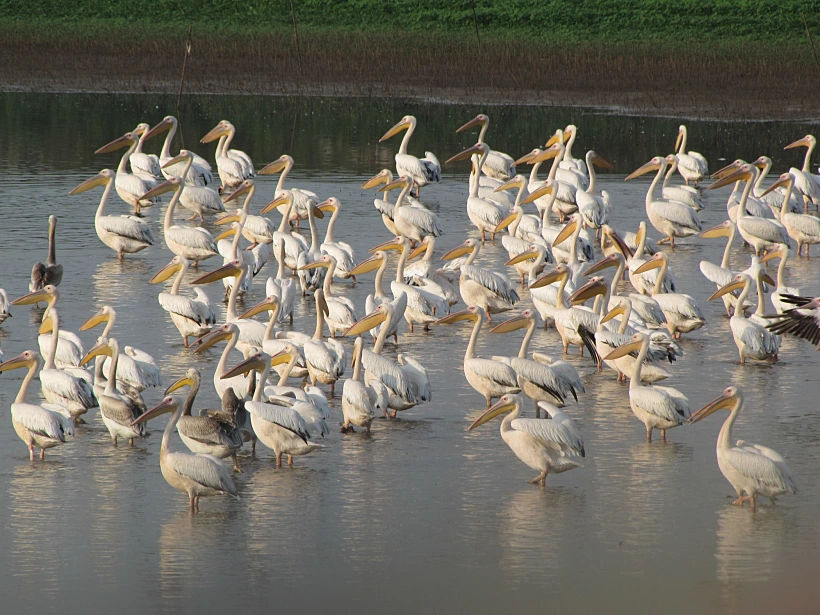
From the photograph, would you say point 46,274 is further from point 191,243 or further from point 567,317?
point 567,317

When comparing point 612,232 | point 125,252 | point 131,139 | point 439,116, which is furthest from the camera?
point 439,116

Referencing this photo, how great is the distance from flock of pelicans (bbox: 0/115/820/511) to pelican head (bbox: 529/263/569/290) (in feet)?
0.04

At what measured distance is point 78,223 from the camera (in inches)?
614

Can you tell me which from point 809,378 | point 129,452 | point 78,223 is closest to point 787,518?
point 809,378

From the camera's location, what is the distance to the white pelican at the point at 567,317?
32.4 ft

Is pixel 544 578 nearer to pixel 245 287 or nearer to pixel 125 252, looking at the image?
pixel 245 287

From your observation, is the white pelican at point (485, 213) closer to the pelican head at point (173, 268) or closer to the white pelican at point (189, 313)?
the pelican head at point (173, 268)

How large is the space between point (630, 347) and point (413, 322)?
293 centimetres

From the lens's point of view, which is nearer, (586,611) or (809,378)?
(586,611)

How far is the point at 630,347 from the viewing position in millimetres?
8750

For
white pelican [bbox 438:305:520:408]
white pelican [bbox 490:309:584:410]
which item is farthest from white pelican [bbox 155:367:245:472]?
white pelican [bbox 490:309:584:410]

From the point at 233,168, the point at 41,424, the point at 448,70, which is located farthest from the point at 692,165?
the point at 448,70

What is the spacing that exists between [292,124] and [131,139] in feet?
22.6

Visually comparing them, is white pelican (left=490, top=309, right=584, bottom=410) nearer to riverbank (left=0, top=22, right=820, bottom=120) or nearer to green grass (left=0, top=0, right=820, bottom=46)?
riverbank (left=0, top=22, right=820, bottom=120)
